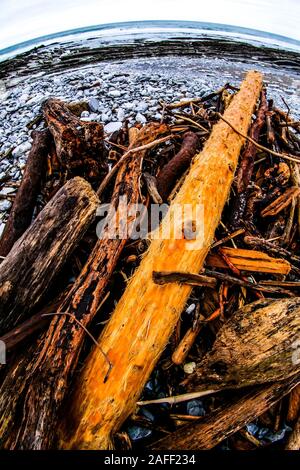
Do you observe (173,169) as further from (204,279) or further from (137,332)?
(137,332)

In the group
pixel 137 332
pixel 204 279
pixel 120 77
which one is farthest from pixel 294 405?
pixel 120 77

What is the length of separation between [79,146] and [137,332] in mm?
1711

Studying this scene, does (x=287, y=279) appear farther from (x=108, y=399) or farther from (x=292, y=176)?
(x=108, y=399)

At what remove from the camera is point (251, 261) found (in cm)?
225

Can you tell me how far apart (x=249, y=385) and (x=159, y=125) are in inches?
104

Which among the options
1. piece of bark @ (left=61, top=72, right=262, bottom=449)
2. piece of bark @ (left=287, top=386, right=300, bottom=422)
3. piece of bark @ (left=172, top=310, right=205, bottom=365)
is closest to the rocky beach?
piece of bark @ (left=61, top=72, right=262, bottom=449)

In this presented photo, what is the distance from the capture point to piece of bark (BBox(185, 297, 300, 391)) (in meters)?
1.64

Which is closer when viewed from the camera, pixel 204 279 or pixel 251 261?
pixel 204 279

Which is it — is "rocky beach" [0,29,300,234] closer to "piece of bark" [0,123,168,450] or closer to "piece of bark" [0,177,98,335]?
"piece of bark" [0,177,98,335]

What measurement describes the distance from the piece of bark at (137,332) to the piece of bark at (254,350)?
1.02ft

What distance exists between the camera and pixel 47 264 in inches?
77.4

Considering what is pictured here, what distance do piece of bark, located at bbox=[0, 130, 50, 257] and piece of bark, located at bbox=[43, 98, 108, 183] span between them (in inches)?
8.8

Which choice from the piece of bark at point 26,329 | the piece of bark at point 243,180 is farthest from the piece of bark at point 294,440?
the piece of bark at point 26,329

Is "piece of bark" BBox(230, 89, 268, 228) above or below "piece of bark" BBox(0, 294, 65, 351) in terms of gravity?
above
